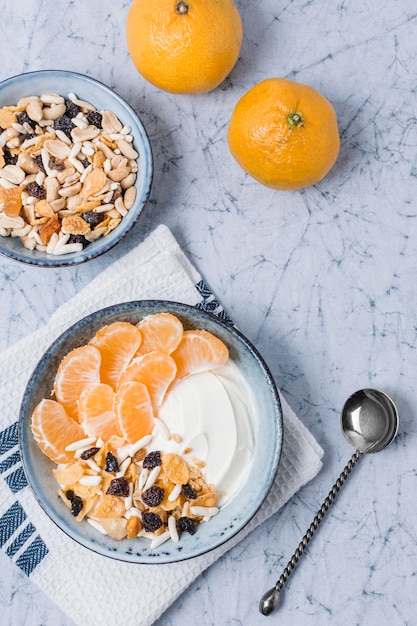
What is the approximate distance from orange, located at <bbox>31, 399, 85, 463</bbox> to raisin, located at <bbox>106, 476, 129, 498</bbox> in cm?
9

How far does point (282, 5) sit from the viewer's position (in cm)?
150

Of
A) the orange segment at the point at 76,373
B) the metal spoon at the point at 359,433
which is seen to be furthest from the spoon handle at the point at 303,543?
the orange segment at the point at 76,373

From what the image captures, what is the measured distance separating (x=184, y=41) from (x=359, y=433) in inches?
31.3

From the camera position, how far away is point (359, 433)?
143 cm

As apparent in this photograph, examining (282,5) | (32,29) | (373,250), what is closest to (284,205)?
(373,250)

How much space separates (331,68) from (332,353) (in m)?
0.57

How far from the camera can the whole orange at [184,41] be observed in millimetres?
1305

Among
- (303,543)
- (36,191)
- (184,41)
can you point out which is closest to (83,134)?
(36,191)

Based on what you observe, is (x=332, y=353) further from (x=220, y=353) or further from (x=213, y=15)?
(x=213, y=15)

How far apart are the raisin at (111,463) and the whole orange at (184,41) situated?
69 centimetres

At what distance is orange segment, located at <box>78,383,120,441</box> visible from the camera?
129 centimetres

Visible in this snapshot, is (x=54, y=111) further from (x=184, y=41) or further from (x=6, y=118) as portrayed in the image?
(x=184, y=41)

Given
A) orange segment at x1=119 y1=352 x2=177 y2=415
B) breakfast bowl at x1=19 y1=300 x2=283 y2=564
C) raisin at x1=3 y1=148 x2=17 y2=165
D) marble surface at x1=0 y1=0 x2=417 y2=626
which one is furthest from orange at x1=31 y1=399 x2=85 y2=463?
raisin at x1=3 y1=148 x2=17 y2=165

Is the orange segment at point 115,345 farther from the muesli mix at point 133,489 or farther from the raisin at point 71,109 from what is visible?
the raisin at point 71,109
